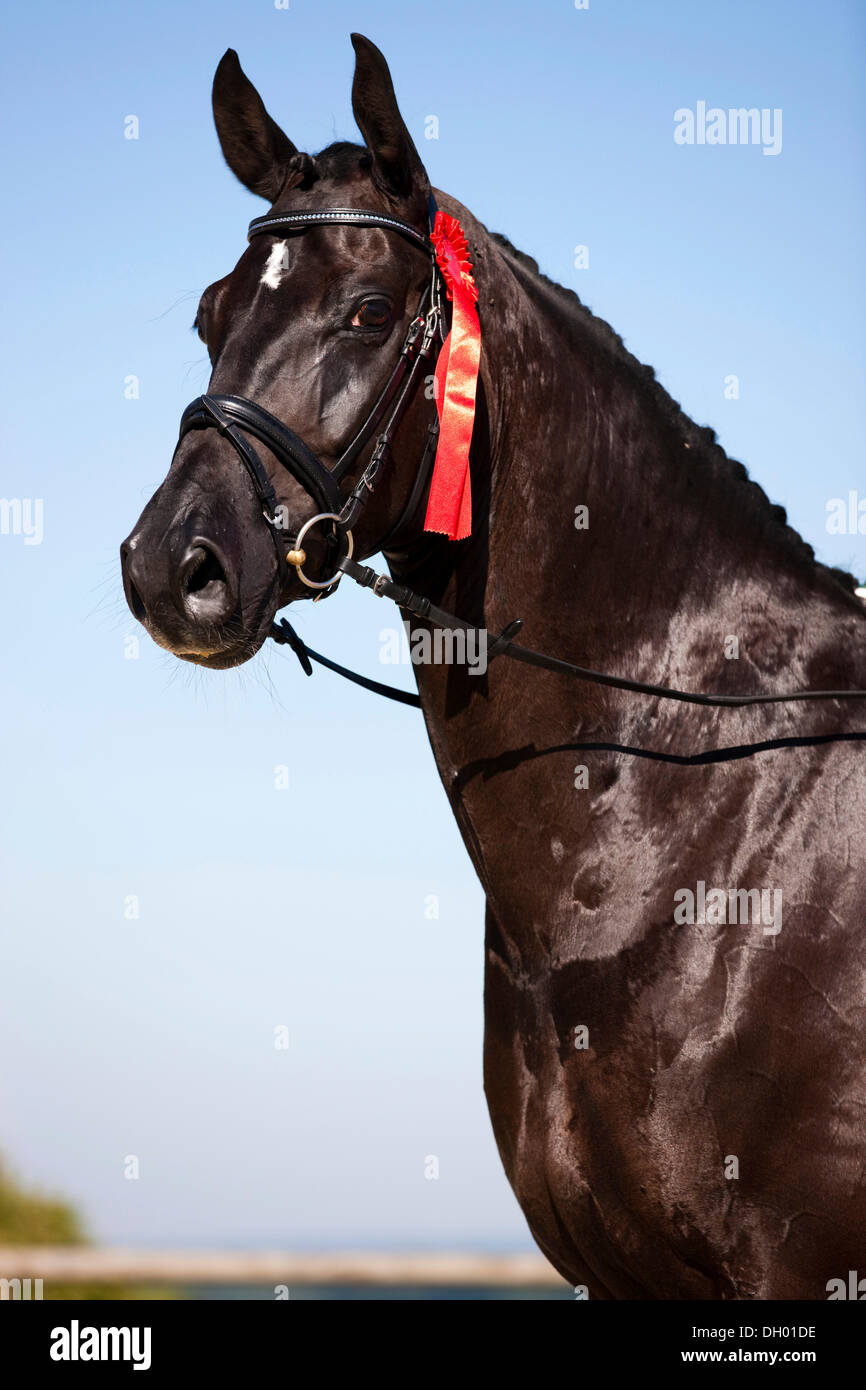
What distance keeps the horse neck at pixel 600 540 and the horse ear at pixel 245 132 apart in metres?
0.69

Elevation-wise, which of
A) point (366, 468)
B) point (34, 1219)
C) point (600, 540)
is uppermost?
point (366, 468)

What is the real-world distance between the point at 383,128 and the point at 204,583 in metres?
1.56

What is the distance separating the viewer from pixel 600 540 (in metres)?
4.05

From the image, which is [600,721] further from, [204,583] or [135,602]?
[135,602]

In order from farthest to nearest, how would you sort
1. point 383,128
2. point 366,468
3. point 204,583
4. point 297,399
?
1. point 383,128
2. point 366,468
3. point 297,399
4. point 204,583

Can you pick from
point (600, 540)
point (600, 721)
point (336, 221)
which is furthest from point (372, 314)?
point (600, 721)

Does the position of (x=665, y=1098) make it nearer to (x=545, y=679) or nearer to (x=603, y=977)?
(x=603, y=977)

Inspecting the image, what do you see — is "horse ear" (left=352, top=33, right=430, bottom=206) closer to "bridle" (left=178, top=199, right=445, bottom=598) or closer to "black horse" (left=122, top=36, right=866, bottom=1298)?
"black horse" (left=122, top=36, right=866, bottom=1298)

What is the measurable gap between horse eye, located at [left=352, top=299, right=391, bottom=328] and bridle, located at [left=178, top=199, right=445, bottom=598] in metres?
0.10

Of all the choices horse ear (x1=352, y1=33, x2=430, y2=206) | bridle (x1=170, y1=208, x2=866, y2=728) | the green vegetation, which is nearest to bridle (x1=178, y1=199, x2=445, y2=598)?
bridle (x1=170, y1=208, x2=866, y2=728)

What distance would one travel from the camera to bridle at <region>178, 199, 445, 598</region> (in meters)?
3.64

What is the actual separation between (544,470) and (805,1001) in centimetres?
175

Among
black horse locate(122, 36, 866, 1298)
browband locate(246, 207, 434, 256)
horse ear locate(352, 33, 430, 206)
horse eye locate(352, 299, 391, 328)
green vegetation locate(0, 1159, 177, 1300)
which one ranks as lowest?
green vegetation locate(0, 1159, 177, 1300)
